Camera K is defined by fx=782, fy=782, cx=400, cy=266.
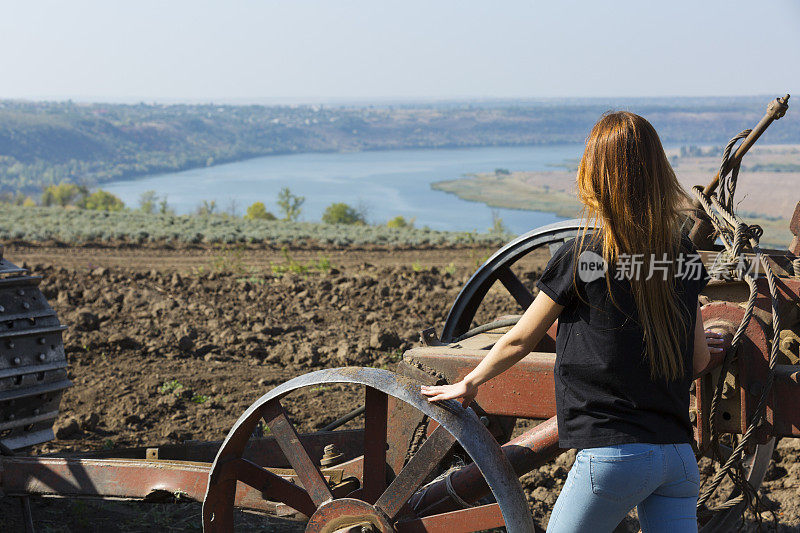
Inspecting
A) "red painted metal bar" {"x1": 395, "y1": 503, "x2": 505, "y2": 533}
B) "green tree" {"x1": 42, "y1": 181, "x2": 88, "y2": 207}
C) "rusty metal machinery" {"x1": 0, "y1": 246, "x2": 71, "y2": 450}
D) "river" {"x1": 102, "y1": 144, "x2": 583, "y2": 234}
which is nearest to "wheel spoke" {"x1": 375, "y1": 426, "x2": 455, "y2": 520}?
Answer: "red painted metal bar" {"x1": 395, "y1": 503, "x2": 505, "y2": 533}

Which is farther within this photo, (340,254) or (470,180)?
(470,180)

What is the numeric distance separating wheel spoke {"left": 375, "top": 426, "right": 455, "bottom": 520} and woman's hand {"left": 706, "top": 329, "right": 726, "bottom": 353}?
99 cm

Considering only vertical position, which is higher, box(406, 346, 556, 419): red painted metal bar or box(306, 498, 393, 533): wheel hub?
box(406, 346, 556, 419): red painted metal bar

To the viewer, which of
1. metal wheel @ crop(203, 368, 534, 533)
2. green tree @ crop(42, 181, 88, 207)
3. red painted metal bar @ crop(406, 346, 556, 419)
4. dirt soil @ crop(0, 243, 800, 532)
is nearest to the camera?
metal wheel @ crop(203, 368, 534, 533)

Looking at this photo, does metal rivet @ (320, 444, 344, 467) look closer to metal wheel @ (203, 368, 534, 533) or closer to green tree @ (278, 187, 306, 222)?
metal wheel @ (203, 368, 534, 533)

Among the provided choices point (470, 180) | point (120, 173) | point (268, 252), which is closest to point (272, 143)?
point (120, 173)

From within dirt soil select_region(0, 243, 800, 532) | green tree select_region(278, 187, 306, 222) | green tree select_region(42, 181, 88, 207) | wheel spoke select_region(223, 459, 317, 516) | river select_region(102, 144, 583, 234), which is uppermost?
wheel spoke select_region(223, 459, 317, 516)

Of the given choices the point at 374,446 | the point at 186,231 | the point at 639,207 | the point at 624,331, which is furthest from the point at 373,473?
the point at 186,231

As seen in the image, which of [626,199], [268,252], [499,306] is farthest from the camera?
[268,252]

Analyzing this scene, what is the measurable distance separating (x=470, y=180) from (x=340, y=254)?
75.8 metres

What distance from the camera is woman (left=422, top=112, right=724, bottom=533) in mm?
2137

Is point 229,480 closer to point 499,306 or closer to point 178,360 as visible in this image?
point 178,360

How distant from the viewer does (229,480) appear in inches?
125

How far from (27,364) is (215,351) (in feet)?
9.65
